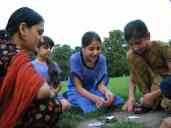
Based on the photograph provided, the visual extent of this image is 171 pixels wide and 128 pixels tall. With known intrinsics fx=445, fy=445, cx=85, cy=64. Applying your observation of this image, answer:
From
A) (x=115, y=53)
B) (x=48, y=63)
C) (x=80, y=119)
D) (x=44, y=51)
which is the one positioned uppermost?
(x=44, y=51)

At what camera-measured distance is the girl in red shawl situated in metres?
3.03

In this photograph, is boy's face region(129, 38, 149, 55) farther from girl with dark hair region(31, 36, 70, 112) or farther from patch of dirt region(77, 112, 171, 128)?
girl with dark hair region(31, 36, 70, 112)

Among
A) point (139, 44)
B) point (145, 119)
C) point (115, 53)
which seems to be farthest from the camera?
point (115, 53)

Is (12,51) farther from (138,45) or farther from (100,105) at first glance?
(100,105)

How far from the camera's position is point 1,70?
10.2 feet

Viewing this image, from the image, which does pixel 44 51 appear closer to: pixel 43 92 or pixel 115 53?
pixel 43 92

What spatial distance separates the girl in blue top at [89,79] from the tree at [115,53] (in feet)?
44.7

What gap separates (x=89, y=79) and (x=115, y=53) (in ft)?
60.6

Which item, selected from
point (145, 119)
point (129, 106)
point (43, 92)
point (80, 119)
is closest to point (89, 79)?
point (129, 106)

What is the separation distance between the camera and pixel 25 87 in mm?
3016

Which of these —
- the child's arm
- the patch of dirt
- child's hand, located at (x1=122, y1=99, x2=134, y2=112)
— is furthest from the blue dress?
the child's arm

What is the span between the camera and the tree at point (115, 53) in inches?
790

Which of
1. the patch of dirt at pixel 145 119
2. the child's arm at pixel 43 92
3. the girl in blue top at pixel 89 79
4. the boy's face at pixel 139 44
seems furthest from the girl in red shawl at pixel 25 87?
the girl in blue top at pixel 89 79

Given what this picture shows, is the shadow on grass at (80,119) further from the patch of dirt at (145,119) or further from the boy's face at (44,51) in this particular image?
the boy's face at (44,51)
